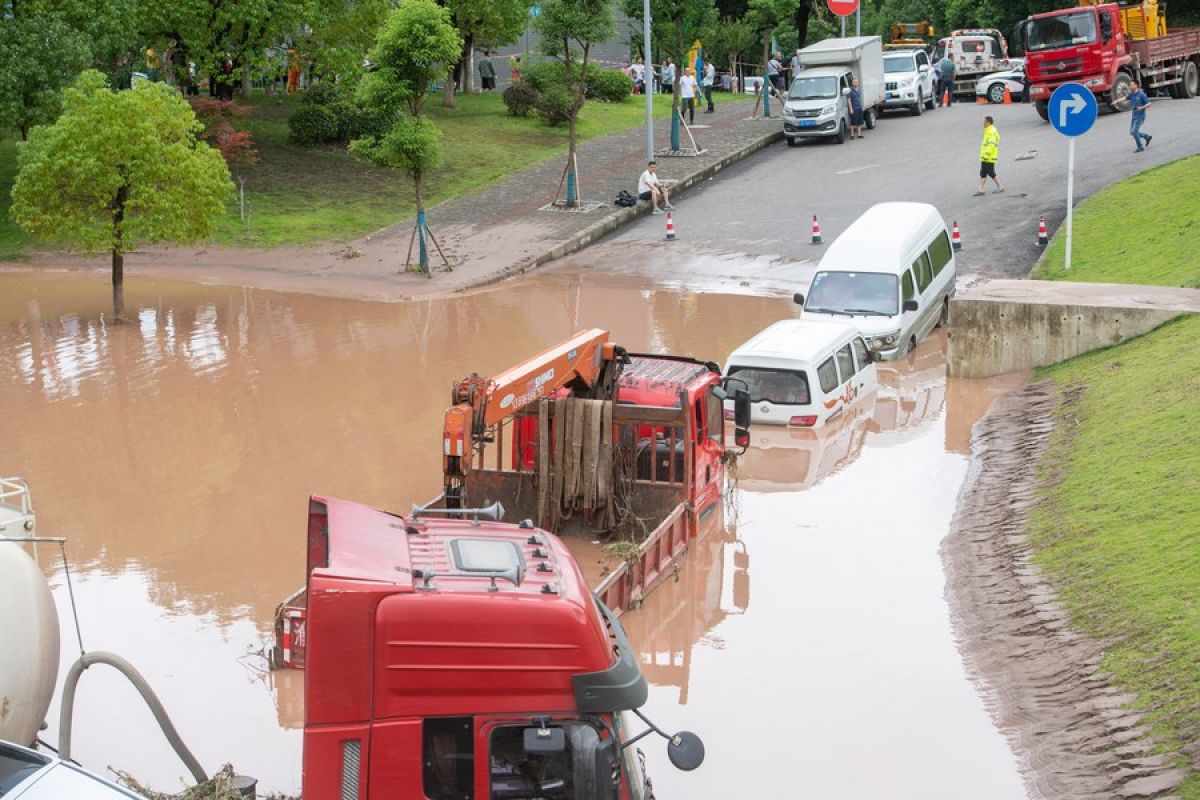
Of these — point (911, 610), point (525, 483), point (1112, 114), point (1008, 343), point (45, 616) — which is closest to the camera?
point (45, 616)

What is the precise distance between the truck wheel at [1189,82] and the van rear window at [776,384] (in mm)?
25178

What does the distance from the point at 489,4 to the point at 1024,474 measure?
31105 millimetres

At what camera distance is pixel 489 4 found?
44.6 metres

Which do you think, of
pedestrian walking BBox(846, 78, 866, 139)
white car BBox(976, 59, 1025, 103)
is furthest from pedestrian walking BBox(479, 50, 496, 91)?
white car BBox(976, 59, 1025, 103)

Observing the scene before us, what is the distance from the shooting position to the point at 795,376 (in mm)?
20203

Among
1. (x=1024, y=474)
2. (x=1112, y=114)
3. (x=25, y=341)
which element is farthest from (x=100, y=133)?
(x=1112, y=114)

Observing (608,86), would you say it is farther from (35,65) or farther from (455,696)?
(455,696)

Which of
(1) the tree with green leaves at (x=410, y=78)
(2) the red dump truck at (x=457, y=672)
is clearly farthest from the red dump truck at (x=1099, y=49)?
(2) the red dump truck at (x=457, y=672)

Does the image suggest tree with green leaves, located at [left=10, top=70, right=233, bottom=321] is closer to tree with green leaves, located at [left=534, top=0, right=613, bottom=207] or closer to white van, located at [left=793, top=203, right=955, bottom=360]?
tree with green leaves, located at [left=534, top=0, right=613, bottom=207]

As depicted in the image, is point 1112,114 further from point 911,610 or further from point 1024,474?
point 911,610

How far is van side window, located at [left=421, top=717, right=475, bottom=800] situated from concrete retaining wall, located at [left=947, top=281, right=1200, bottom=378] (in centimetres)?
1583

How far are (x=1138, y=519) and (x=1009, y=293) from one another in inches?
360

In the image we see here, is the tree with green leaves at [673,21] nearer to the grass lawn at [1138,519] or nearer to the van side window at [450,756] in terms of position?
the grass lawn at [1138,519]

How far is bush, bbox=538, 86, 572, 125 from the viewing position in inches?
1767
